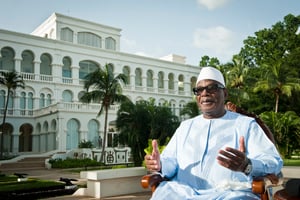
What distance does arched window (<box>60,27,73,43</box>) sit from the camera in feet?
110

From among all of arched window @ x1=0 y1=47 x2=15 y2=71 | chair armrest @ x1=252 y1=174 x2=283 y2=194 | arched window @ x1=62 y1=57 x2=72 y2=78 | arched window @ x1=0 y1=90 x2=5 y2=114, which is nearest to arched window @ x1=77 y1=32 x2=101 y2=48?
arched window @ x1=62 y1=57 x2=72 y2=78

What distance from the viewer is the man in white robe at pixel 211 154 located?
2.36m

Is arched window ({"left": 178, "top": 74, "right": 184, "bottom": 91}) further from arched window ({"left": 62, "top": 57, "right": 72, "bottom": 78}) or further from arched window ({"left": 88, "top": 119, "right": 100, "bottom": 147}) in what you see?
arched window ({"left": 88, "top": 119, "right": 100, "bottom": 147})

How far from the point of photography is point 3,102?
29.1 m

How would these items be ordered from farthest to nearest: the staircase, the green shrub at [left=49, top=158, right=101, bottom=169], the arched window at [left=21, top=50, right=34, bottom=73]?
the arched window at [left=21, top=50, right=34, bottom=73], the green shrub at [left=49, top=158, right=101, bottom=169], the staircase

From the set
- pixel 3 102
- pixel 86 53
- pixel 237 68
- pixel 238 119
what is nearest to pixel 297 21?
pixel 237 68

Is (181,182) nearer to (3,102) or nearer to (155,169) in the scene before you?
(155,169)

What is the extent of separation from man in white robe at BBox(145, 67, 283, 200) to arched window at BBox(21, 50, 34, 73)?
31.2 meters

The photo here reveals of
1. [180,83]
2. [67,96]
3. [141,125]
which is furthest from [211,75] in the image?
[180,83]

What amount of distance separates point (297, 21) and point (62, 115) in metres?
22.3

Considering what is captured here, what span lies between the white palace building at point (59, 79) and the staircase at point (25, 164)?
3.02 m

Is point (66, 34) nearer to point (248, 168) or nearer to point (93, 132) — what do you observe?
point (93, 132)

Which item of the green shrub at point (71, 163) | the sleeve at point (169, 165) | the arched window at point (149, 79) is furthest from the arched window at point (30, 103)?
the sleeve at point (169, 165)

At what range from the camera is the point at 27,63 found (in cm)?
3241
